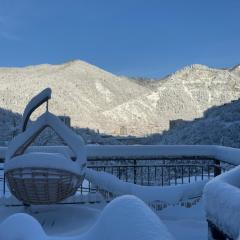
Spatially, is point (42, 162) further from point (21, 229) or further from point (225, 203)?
point (21, 229)

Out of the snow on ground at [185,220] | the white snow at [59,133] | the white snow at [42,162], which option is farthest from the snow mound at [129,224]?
the white snow at [59,133]

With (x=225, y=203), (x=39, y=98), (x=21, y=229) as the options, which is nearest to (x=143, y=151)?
(x=39, y=98)

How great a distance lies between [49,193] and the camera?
480 cm

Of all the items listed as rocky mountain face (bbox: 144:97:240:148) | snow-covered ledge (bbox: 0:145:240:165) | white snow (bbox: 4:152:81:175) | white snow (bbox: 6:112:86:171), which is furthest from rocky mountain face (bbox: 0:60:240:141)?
Answer: white snow (bbox: 4:152:81:175)

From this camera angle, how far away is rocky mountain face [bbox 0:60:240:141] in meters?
65.8

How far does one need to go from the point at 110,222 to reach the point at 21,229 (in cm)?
44

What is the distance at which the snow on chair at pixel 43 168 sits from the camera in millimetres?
4652

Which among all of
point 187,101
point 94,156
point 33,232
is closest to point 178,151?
point 94,156

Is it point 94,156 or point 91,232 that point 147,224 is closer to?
point 91,232

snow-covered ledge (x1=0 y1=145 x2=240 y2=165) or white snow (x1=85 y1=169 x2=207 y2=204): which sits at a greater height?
snow-covered ledge (x1=0 y1=145 x2=240 y2=165)

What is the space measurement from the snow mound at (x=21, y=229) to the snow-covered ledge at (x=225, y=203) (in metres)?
0.85

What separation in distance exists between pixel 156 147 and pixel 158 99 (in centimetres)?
9349

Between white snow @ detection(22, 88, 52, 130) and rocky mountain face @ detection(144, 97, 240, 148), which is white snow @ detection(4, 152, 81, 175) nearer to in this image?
white snow @ detection(22, 88, 52, 130)

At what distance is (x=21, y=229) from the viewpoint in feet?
5.67
